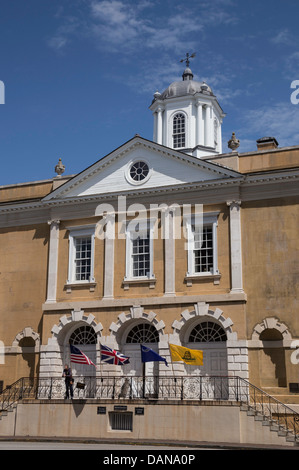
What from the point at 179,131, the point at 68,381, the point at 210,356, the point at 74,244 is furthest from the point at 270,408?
the point at 179,131

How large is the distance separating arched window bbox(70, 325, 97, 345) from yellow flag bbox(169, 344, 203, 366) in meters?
5.15

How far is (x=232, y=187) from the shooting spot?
1128 inches

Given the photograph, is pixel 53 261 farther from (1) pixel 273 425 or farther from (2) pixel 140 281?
(1) pixel 273 425

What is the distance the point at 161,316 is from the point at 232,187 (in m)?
6.59

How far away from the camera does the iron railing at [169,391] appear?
25.0m

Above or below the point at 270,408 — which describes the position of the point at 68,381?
above

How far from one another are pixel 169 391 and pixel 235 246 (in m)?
6.84

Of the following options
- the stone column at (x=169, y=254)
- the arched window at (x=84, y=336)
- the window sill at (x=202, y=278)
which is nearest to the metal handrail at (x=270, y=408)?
the window sill at (x=202, y=278)

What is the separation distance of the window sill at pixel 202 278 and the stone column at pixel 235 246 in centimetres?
74

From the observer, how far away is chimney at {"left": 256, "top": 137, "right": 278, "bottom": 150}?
31250mm

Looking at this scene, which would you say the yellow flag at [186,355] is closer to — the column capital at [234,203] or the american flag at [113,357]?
the american flag at [113,357]

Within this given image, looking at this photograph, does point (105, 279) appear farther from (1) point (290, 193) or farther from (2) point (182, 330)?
(1) point (290, 193)

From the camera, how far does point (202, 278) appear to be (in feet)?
92.8

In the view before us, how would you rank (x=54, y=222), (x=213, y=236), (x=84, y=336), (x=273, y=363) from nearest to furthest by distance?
(x=273, y=363), (x=213, y=236), (x=84, y=336), (x=54, y=222)
